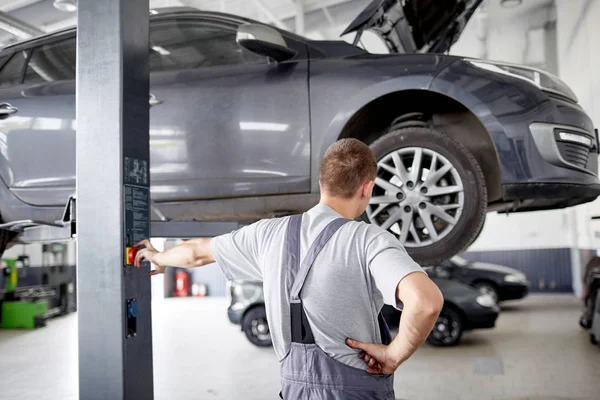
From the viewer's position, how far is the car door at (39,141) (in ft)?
9.54

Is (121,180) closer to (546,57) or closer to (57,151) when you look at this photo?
(57,151)

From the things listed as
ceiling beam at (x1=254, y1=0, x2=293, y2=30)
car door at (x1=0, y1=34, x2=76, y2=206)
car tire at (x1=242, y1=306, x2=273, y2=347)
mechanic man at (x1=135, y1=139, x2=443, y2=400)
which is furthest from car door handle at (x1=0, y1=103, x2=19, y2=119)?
ceiling beam at (x1=254, y1=0, x2=293, y2=30)

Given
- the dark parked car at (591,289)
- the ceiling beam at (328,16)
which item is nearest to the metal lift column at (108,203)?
the dark parked car at (591,289)

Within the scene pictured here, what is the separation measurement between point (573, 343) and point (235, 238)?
5.68 metres

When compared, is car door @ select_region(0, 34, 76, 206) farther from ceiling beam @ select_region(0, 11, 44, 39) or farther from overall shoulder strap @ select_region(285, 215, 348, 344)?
ceiling beam @ select_region(0, 11, 44, 39)

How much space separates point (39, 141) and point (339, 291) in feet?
7.32

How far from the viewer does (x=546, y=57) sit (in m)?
10.7

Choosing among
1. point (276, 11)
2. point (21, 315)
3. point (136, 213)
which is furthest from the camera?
point (276, 11)

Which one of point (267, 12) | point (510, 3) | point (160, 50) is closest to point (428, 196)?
point (160, 50)

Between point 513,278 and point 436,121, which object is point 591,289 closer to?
point 513,278

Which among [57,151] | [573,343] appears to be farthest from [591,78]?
[57,151]

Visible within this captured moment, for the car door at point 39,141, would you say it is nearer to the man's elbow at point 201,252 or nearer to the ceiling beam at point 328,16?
the man's elbow at point 201,252

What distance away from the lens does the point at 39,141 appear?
2939 millimetres

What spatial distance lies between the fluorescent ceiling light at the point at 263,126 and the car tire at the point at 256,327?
3611 millimetres
